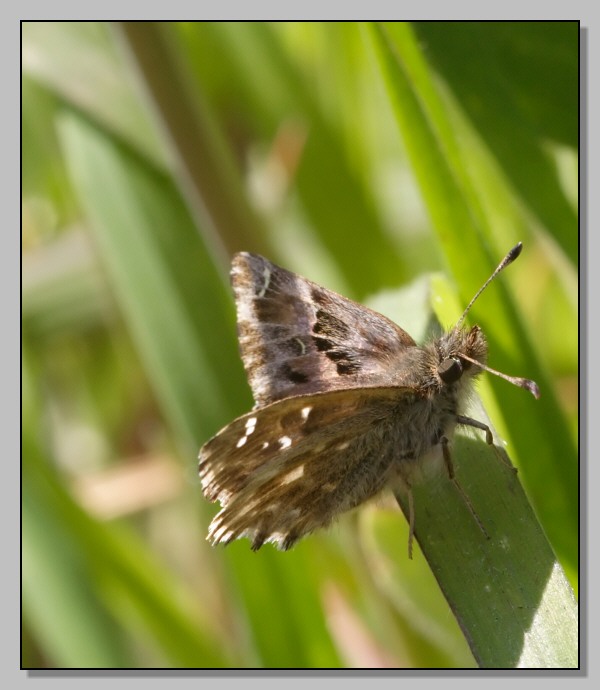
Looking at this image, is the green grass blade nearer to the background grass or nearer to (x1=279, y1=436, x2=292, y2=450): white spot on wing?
the background grass

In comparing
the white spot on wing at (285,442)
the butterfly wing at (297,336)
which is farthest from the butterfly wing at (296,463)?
the butterfly wing at (297,336)

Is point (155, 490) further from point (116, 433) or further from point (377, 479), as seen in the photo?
point (377, 479)

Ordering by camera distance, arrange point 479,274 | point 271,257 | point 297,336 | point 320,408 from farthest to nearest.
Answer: point 271,257 → point 297,336 → point 479,274 → point 320,408

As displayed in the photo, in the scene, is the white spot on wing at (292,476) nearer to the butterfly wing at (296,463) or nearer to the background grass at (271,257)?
the butterfly wing at (296,463)

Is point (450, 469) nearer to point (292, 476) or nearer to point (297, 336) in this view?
point (292, 476)

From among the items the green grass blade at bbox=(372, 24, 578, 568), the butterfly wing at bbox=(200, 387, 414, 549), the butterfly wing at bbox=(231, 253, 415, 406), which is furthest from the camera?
the butterfly wing at bbox=(231, 253, 415, 406)

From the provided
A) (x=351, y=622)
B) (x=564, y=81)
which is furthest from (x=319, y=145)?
(x=351, y=622)

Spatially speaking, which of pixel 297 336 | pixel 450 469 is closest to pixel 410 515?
pixel 450 469

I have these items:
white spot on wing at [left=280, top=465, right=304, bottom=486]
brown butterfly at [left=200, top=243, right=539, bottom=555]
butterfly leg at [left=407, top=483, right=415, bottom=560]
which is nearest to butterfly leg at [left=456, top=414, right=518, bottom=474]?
brown butterfly at [left=200, top=243, right=539, bottom=555]
